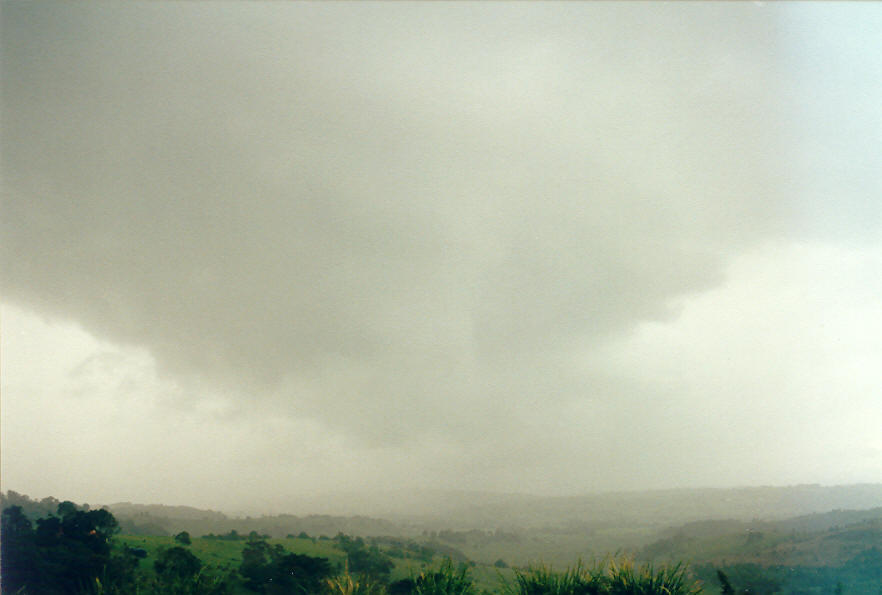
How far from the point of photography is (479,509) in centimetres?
1478

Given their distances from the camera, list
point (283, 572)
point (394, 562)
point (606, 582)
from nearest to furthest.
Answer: point (606, 582), point (283, 572), point (394, 562)

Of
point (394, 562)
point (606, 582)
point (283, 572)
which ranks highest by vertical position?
point (606, 582)

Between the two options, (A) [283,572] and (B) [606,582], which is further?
(A) [283,572]

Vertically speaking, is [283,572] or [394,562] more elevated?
[283,572]

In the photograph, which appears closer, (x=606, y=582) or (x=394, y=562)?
(x=606, y=582)

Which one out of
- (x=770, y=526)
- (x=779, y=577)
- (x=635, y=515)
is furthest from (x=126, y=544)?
(x=770, y=526)

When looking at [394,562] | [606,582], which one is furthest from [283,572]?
[606,582]

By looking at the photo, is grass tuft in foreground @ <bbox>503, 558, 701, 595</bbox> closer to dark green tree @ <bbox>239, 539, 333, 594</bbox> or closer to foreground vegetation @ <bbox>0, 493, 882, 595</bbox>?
foreground vegetation @ <bbox>0, 493, 882, 595</bbox>

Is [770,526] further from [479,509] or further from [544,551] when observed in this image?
[479,509]

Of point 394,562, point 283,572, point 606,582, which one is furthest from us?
point 394,562

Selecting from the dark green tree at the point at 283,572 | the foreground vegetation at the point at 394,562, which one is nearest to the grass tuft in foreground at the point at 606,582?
the foreground vegetation at the point at 394,562

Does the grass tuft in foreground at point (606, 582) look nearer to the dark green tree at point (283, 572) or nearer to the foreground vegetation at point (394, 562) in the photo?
the foreground vegetation at point (394, 562)

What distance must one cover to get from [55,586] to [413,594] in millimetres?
6872

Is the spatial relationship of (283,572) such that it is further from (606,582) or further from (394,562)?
(606,582)
